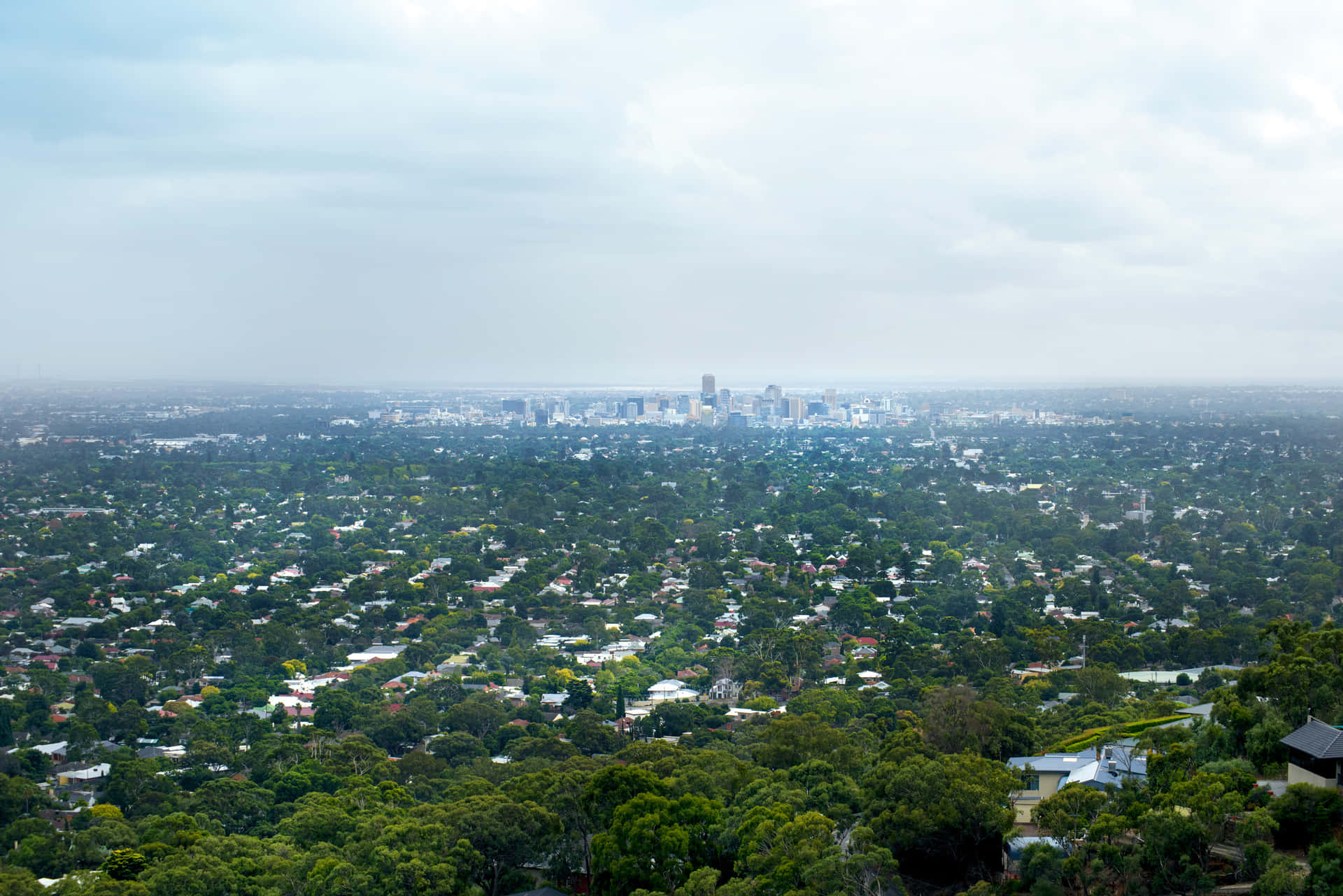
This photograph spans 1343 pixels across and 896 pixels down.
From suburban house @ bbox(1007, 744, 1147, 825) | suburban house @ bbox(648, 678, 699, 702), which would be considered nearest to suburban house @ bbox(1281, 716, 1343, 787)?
suburban house @ bbox(1007, 744, 1147, 825)

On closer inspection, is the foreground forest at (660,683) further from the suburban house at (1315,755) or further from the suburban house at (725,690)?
the suburban house at (1315,755)

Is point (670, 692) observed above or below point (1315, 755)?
below

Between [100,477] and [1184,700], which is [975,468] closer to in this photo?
[1184,700]

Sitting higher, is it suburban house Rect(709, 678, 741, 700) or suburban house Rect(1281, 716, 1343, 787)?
suburban house Rect(1281, 716, 1343, 787)

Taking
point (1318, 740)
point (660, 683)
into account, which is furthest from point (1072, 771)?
point (660, 683)

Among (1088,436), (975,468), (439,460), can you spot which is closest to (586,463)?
(439,460)

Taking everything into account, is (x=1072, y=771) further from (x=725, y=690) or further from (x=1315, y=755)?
(x=725, y=690)

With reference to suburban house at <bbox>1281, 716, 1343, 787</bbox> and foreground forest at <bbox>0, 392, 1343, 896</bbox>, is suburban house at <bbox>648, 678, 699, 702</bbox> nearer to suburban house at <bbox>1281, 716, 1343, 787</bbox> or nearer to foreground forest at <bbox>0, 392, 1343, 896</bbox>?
foreground forest at <bbox>0, 392, 1343, 896</bbox>

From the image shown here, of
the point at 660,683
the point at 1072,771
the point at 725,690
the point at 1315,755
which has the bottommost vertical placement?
the point at 725,690
